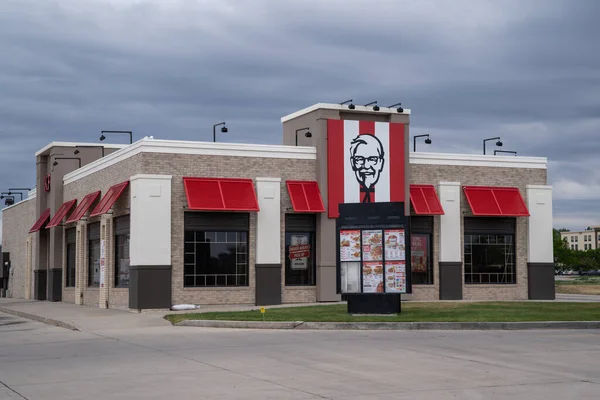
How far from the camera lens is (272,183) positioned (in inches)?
1286

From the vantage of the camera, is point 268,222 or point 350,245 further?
point 268,222

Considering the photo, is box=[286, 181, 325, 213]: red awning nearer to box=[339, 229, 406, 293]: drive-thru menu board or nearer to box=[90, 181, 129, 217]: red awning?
box=[90, 181, 129, 217]: red awning

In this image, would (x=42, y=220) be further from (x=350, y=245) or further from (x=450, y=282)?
(x=350, y=245)

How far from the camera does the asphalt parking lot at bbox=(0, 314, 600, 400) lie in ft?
36.8

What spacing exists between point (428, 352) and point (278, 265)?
17.2m

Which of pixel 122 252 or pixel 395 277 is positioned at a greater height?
pixel 122 252

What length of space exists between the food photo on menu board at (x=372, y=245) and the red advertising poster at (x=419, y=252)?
1123 centimetres

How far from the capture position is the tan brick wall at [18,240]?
4959 centimetres

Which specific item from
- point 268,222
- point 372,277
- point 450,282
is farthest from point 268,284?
point 372,277

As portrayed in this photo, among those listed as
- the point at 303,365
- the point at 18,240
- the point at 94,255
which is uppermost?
the point at 18,240

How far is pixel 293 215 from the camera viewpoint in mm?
33438

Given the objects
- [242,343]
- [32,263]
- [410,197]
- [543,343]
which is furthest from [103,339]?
[32,263]

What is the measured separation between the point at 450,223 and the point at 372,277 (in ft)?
40.5

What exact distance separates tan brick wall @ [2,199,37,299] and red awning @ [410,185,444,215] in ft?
74.5
